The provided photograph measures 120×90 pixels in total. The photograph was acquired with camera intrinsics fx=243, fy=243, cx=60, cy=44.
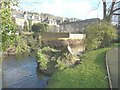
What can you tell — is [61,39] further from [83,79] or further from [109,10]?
[83,79]

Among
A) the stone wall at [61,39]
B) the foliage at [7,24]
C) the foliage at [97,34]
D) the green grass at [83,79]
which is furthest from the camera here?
the stone wall at [61,39]

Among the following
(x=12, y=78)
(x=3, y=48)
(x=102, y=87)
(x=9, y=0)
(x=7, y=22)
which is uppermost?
(x=9, y=0)

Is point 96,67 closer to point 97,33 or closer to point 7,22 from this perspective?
point 7,22

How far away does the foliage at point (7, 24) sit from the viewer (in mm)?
7938

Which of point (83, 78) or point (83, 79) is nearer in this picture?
point (83, 79)

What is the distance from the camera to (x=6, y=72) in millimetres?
21562

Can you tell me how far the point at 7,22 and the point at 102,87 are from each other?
4887mm

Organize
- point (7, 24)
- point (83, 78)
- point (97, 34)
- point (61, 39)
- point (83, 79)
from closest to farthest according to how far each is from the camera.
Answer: point (7, 24) → point (83, 79) → point (83, 78) → point (97, 34) → point (61, 39)

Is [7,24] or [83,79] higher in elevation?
[7,24]

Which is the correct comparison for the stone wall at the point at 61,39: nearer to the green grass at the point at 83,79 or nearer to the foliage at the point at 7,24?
the green grass at the point at 83,79

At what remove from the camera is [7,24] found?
8.00 metres

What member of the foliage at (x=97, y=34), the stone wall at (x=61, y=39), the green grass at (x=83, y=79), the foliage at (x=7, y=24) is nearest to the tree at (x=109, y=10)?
A: the foliage at (x=97, y=34)

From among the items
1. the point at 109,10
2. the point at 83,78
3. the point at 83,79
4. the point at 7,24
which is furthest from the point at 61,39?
the point at 7,24

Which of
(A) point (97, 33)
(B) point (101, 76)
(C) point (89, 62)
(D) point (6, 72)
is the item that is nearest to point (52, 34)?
(A) point (97, 33)
